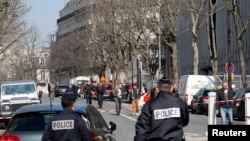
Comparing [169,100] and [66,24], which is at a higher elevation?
[66,24]

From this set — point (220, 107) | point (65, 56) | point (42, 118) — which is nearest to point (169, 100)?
point (42, 118)

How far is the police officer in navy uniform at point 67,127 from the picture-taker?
29.4ft

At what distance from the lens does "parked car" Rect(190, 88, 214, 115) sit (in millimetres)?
37537

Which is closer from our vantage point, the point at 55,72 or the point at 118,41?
the point at 118,41

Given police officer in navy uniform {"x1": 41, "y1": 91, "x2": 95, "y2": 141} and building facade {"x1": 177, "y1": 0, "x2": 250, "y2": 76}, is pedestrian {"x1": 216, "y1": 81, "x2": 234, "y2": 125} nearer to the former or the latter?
police officer in navy uniform {"x1": 41, "y1": 91, "x2": 95, "y2": 141}

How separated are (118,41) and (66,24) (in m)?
82.2

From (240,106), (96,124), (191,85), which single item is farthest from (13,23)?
(96,124)

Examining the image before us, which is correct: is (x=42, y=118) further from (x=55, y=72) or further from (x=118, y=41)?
(x=55, y=72)

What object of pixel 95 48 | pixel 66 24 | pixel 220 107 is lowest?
pixel 220 107

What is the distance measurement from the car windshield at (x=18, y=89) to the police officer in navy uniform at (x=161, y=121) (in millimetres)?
21930

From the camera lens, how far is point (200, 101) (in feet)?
125

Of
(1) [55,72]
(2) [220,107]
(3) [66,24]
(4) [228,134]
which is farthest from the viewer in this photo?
(3) [66,24]

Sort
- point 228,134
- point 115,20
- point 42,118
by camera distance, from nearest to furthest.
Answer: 1. point 228,134
2. point 42,118
3. point 115,20

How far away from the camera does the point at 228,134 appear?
809 centimetres
